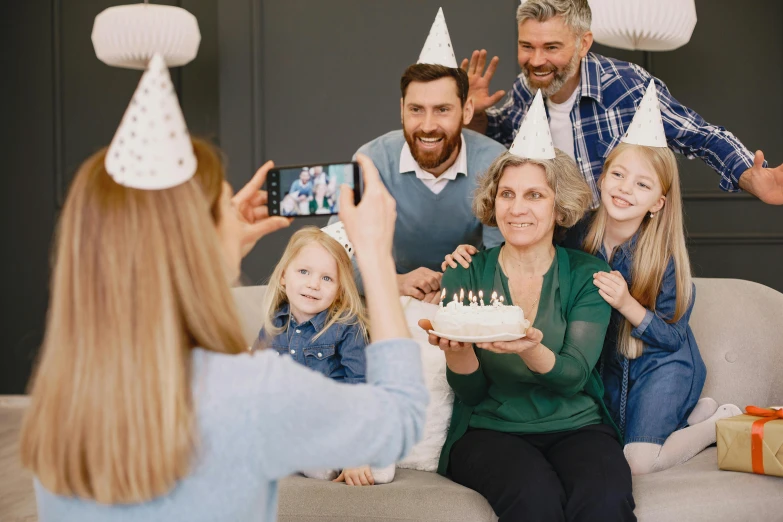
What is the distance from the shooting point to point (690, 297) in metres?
2.57

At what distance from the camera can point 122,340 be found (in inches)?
42.5

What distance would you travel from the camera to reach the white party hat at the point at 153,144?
1.11m

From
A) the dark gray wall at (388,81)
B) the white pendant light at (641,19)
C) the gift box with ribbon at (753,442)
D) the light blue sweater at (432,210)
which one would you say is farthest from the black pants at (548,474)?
the dark gray wall at (388,81)

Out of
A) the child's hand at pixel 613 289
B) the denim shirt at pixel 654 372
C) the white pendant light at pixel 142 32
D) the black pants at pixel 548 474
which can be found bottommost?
the black pants at pixel 548 474

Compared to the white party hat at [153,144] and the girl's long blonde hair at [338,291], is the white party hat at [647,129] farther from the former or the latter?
the white party hat at [153,144]

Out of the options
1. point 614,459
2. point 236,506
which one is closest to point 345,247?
point 614,459

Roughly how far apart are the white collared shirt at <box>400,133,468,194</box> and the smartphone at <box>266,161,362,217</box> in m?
1.70

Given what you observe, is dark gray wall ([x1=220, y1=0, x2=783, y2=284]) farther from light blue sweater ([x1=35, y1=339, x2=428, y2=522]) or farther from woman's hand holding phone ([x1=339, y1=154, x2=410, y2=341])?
light blue sweater ([x1=35, y1=339, x2=428, y2=522])

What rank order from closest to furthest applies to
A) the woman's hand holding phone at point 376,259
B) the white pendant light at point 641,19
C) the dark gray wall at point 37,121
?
1. the woman's hand holding phone at point 376,259
2. the white pendant light at point 641,19
3. the dark gray wall at point 37,121

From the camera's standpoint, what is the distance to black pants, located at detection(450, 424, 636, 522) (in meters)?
2.03

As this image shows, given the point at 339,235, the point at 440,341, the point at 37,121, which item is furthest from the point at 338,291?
the point at 37,121

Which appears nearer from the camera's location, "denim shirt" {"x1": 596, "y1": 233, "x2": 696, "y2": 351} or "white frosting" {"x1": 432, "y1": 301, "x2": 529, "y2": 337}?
"white frosting" {"x1": 432, "y1": 301, "x2": 529, "y2": 337}

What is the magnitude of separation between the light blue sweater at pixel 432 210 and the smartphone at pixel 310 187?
1.65 m

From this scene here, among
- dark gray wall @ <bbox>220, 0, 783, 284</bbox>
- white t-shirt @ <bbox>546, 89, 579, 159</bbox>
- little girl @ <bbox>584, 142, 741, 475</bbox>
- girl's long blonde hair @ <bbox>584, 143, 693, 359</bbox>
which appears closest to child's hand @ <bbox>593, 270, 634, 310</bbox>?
little girl @ <bbox>584, 142, 741, 475</bbox>
